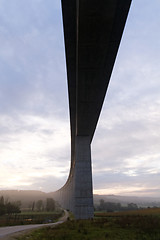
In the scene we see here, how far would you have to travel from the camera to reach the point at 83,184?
22.2 meters

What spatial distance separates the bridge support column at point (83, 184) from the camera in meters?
21.4

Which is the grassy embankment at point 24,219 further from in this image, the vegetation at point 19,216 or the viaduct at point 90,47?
the viaduct at point 90,47

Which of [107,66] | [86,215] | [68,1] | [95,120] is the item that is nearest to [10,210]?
[86,215]

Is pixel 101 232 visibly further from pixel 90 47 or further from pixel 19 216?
pixel 19 216

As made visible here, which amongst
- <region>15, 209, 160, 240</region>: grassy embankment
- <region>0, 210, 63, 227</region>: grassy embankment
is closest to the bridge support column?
<region>0, 210, 63, 227</region>: grassy embankment

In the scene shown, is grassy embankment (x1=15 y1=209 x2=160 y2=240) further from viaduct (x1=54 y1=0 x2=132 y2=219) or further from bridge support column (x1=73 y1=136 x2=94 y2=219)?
viaduct (x1=54 y1=0 x2=132 y2=219)

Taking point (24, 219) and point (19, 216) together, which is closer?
point (24, 219)

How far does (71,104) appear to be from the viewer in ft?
58.9

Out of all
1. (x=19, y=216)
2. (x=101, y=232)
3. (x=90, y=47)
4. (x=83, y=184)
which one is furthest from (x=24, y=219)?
(x=90, y=47)

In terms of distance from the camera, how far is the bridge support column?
843 inches

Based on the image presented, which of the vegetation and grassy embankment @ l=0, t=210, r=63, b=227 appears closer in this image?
grassy embankment @ l=0, t=210, r=63, b=227

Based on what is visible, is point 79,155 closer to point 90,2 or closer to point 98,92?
point 98,92

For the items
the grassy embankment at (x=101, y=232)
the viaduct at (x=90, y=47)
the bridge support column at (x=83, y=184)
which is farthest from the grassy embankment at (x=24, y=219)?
the viaduct at (x=90, y=47)

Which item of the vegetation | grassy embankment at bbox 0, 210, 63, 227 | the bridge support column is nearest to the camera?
grassy embankment at bbox 0, 210, 63, 227
